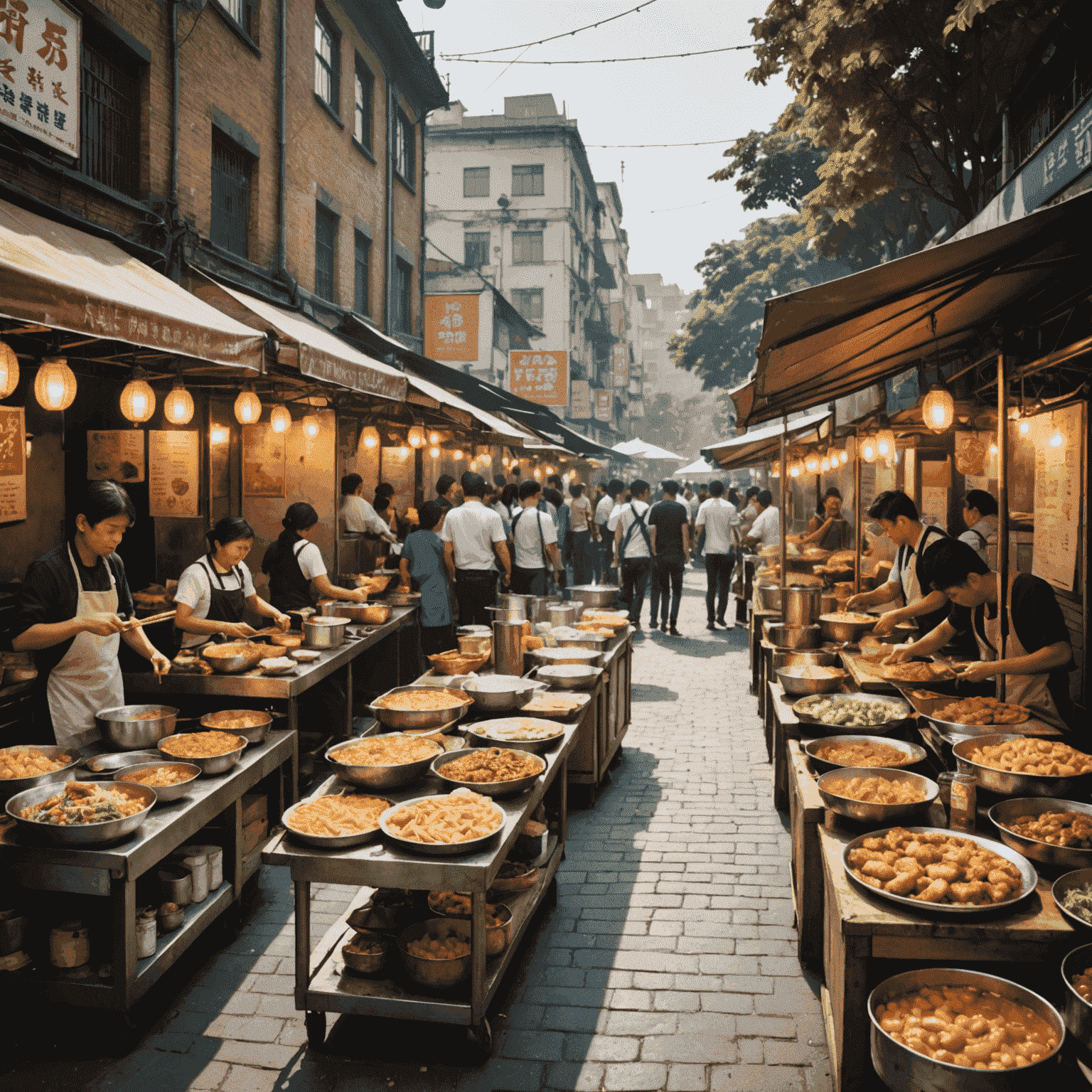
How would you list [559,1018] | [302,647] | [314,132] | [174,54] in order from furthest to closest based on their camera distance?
[314,132]
[174,54]
[302,647]
[559,1018]

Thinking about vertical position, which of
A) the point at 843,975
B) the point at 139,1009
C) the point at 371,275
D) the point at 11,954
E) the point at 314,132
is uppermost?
the point at 314,132

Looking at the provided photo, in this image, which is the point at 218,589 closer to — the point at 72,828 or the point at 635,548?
the point at 72,828

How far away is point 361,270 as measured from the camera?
17.5 m

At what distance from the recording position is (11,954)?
13.1ft

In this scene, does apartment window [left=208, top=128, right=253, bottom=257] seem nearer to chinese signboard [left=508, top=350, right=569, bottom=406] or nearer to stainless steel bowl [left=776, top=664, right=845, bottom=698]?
stainless steel bowl [left=776, top=664, right=845, bottom=698]

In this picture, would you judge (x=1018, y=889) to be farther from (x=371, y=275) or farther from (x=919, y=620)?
(x=371, y=275)

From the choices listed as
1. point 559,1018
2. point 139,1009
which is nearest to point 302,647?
point 139,1009

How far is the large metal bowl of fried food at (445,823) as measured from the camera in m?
3.66

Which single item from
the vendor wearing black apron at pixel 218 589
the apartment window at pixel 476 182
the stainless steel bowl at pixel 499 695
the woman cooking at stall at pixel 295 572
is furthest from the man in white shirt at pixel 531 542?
the apartment window at pixel 476 182

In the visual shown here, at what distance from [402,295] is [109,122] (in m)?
11.1

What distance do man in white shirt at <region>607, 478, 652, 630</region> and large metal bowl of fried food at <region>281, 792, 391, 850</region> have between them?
35.0ft

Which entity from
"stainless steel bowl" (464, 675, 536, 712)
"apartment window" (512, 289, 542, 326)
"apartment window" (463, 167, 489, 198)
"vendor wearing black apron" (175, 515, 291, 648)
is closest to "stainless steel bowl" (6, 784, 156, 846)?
"stainless steel bowl" (464, 675, 536, 712)

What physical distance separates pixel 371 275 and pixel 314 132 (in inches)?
141

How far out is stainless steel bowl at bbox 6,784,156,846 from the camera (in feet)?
12.2
